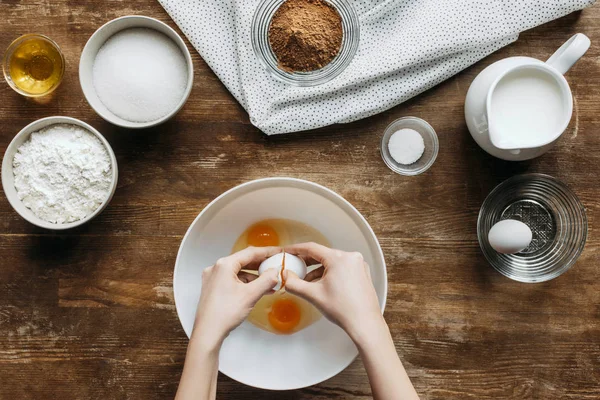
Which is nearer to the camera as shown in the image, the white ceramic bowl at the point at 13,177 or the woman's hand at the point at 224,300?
the woman's hand at the point at 224,300

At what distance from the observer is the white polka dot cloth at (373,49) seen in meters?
1.04

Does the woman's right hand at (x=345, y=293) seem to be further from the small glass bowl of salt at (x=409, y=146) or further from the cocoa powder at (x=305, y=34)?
the cocoa powder at (x=305, y=34)

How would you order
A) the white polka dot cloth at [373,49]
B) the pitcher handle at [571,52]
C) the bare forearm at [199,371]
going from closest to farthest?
the bare forearm at [199,371] < the pitcher handle at [571,52] < the white polka dot cloth at [373,49]

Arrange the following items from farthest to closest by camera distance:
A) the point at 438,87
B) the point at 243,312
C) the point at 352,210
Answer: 1. the point at 438,87
2. the point at 352,210
3. the point at 243,312

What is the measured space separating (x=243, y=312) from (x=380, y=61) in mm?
560

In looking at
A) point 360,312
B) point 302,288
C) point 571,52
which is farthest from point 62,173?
point 571,52

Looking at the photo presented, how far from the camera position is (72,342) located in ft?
3.59

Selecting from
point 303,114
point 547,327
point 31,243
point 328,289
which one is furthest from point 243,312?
point 547,327

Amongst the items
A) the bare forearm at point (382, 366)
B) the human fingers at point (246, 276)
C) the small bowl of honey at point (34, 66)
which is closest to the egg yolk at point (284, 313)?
the human fingers at point (246, 276)

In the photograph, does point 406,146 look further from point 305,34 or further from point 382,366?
point 382,366

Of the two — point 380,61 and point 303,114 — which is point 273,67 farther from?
point 380,61

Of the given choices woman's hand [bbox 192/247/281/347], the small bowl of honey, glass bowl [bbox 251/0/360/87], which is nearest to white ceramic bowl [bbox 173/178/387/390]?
woman's hand [bbox 192/247/281/347]

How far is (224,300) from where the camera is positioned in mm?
841

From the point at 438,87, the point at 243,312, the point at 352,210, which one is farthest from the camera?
the point at 438,87
